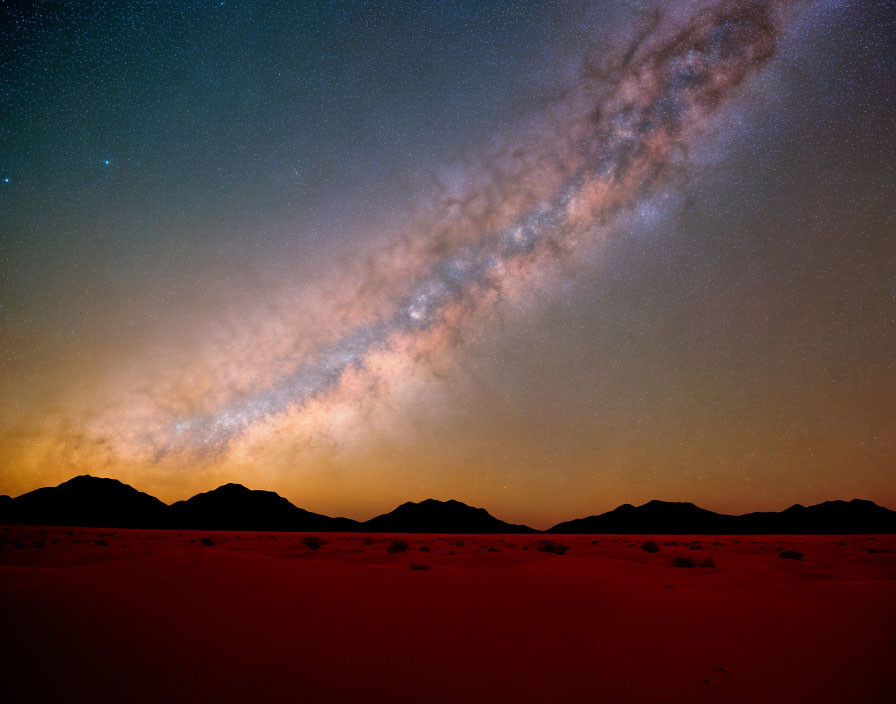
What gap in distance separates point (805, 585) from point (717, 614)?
3.13 metres

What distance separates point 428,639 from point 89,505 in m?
166

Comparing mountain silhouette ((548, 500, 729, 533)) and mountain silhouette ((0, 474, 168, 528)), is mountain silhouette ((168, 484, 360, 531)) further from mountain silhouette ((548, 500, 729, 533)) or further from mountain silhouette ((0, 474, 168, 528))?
mountain silhouette ((548, 500, 729, 533))

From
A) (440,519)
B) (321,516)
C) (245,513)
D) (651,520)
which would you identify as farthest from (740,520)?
(245,513)

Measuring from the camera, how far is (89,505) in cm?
12850

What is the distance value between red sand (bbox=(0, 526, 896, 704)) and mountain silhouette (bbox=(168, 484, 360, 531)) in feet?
438

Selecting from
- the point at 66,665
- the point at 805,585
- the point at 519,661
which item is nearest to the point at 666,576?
the point at 805,585

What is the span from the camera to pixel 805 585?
8.21 meters

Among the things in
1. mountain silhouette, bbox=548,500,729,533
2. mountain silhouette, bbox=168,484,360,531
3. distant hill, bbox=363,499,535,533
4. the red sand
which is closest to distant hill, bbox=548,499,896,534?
mountain silhouette, bbox=548,500,729,533

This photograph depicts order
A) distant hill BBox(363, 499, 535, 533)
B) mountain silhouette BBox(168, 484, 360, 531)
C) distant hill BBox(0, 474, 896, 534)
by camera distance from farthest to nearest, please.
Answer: distant hill BBox(363, 499, 535, 533), mountain silhouette BBox(168, 484, 360, 531), distant hill BBox(0, 474, 896, 534)

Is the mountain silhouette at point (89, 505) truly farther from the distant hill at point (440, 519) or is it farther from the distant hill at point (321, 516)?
the distant hill at point (440, 519)

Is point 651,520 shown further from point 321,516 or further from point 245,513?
point 245,513

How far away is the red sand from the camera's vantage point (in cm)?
462

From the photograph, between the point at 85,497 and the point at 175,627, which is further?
the point at 85,497

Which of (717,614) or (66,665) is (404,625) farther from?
(717,614)
